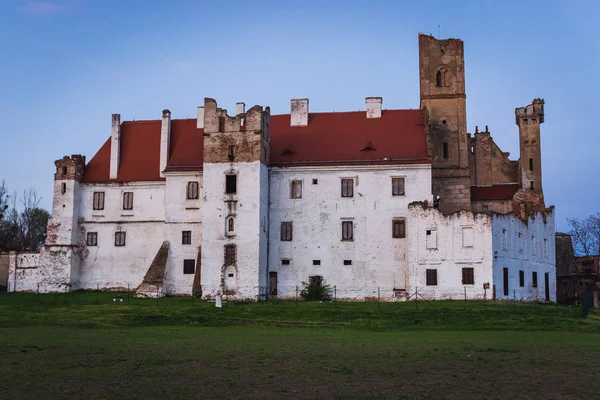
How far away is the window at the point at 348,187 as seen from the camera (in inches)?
2446

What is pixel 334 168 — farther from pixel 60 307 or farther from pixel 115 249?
pixel 60 307

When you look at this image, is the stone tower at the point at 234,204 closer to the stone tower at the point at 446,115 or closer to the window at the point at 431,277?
the window at the point at 431,277

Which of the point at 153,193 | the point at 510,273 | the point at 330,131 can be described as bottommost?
→ the point at 510,273

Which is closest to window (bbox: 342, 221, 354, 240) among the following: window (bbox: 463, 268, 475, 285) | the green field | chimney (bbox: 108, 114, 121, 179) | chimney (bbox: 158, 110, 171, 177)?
window (bbox: 463, 268, 475, 285)

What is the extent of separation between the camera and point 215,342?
30.8 m

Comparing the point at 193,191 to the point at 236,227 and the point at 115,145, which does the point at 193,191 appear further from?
the point at 115,145

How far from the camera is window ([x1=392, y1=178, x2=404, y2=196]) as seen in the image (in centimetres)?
6125

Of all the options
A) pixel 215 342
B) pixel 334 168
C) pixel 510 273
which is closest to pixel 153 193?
pixel 334 168

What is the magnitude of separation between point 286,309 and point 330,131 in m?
21.8

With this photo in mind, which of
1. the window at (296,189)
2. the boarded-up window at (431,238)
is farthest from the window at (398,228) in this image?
the window at (296,189)

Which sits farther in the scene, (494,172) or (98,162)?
(494,172)

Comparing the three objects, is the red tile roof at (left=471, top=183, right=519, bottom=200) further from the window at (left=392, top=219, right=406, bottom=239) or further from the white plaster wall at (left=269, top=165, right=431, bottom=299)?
the window at (left=392, top=219, right=406, bottom=239)

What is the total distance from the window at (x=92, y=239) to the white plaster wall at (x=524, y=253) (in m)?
32.0

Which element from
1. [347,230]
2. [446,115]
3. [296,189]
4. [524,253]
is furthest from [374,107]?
[524,253]
